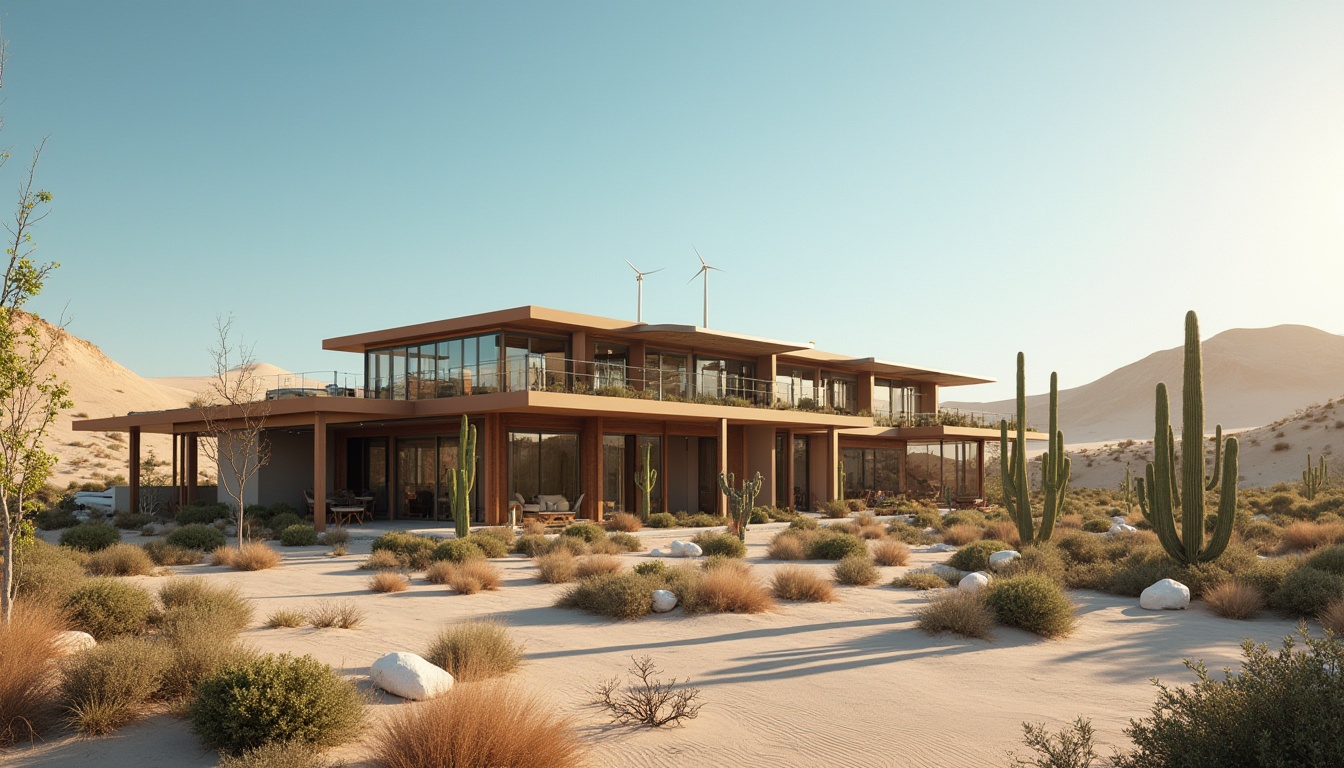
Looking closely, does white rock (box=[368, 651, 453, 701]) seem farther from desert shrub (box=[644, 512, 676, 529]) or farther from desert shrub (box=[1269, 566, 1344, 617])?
desert shrub (box=[644, 512, 676, 529])

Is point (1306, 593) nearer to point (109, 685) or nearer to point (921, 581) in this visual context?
point (921, 581)

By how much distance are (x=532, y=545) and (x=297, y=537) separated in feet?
21.5

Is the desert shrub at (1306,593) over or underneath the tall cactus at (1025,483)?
underneath

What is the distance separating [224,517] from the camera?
28047 mm

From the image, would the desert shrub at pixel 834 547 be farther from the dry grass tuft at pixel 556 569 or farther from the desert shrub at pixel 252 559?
the desert shrub at pixel 252 559

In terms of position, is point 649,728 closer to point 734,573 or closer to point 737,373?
point 734,573

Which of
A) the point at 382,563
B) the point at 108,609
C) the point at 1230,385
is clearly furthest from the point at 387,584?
the point at 1230,385

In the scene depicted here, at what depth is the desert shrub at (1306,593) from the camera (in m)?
11.6

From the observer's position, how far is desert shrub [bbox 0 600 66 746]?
6352 mm

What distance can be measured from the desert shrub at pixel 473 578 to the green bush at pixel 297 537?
8926 millimetres

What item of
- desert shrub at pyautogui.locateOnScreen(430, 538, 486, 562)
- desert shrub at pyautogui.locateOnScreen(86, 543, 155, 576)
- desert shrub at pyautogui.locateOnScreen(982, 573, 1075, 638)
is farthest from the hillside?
desert shrub at pyautogui.locateOnScreen(86, 543, 155, 576)

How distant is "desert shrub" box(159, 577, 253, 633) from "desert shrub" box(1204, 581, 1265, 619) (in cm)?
1179

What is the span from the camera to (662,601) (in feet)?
39.2

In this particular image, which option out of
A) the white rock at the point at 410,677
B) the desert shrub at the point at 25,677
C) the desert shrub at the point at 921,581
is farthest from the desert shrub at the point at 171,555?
the desert shrub at the point at 921,581
